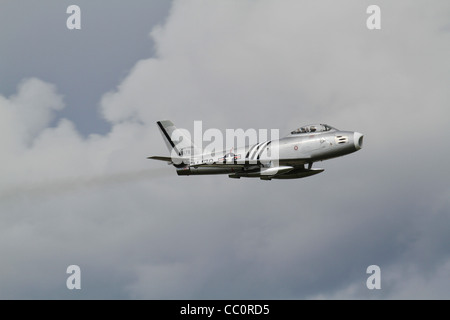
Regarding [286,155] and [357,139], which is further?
[286,155]

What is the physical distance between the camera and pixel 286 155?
7294cm

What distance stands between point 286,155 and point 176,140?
48.8ft

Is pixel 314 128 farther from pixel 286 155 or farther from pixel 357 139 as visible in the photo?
pixel 357 139

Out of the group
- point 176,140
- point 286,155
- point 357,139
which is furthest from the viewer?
point 176,140

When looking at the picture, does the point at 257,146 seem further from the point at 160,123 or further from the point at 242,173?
the point at 160,123

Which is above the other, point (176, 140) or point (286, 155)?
point (176, 140)

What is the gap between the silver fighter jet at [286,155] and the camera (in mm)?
71500

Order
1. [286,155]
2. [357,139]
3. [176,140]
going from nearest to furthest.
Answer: [357,139]
[286,155]
[176,140]

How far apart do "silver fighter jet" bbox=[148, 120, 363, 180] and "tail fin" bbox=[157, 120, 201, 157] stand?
129 inches

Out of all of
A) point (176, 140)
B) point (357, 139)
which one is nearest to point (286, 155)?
point (357, 139)

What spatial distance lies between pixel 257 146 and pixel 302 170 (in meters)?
4.76

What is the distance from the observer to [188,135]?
83.4 m
